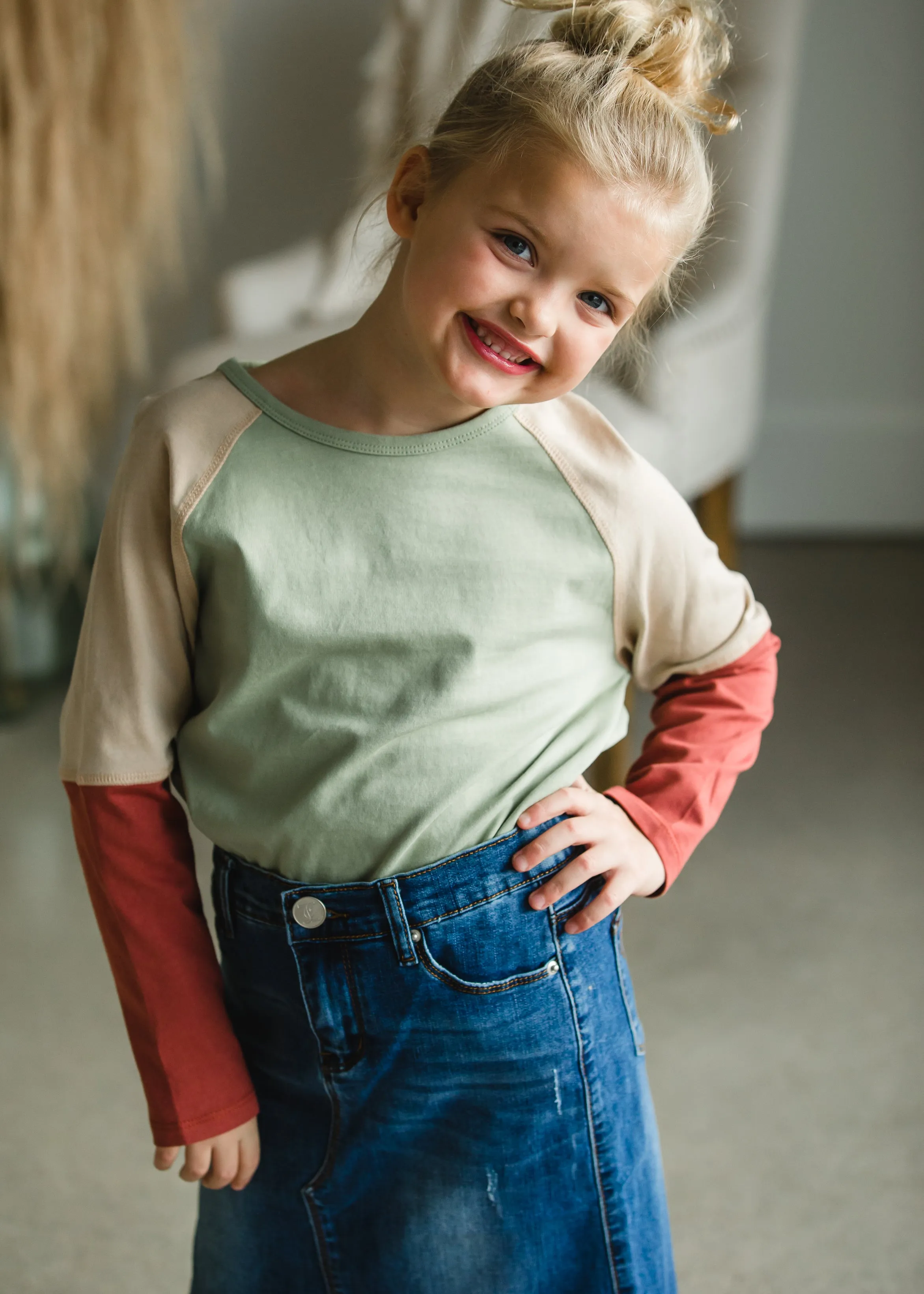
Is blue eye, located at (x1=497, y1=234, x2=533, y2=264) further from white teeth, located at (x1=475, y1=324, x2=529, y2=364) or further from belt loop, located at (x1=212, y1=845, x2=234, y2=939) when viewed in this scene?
belt loop, located at (x1=212, y1=845, x2=234, y2=939)

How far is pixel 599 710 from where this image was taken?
797 mm

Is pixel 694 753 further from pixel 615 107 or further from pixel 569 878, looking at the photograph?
pixel 615 107

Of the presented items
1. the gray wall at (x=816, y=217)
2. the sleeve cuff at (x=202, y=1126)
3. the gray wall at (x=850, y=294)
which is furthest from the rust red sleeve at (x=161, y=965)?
the gray wall at (x=850, y=294)

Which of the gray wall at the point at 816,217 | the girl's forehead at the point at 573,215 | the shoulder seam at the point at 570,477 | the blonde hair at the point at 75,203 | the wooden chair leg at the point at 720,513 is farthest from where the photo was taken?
the gray wall at the point at 816,217

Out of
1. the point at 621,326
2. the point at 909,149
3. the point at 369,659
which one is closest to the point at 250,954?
the point at 369,659

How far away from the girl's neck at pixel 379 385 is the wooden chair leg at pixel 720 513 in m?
1.64

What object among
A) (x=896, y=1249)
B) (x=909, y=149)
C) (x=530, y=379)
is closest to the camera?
(x=530, y=379)

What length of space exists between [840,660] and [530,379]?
69.8 inches

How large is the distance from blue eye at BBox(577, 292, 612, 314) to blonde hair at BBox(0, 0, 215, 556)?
147cm

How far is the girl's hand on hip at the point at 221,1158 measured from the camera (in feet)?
2.54

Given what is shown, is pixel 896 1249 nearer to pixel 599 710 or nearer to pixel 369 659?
pixel 599 710

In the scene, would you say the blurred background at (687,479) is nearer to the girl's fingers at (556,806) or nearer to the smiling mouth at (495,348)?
the smiling mouth at (495,348)

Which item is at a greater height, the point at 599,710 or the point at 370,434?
the point at 370,434

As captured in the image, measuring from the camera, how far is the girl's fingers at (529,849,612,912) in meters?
0.74
